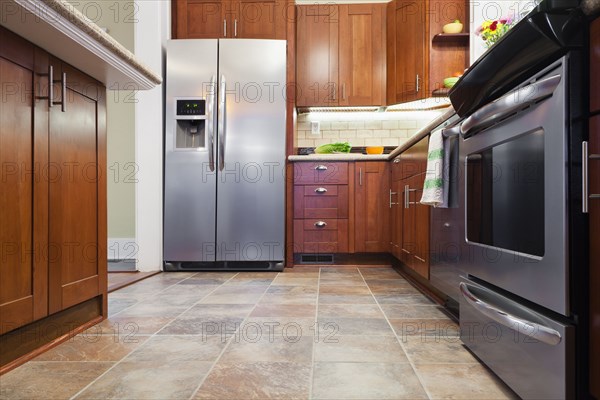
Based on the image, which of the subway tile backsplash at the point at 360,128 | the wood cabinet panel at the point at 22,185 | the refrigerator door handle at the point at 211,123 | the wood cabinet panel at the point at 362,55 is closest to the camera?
the wood cabinet panel at the point at 22,185

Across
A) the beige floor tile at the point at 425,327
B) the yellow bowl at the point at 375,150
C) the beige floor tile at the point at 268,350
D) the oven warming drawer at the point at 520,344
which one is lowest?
the beige floor tile at the point at 425,327

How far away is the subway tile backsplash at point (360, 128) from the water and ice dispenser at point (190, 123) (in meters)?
1.17

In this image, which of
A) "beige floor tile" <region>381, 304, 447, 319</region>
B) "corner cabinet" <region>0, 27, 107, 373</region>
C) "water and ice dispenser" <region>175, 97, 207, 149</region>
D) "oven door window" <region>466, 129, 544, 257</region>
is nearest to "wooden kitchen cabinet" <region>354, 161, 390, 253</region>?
"water and ice dispenser" <region>175, 97, 207, 149</region>

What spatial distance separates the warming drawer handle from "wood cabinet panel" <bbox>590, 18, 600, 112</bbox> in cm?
46

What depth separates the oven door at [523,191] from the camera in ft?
2.74

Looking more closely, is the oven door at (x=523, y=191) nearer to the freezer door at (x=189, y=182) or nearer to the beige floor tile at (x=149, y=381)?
the beige floor tile at (x=149, y=381)

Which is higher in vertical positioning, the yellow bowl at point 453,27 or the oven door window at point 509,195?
the yellow bowl at point 453,27

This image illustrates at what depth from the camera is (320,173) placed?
3.46 m

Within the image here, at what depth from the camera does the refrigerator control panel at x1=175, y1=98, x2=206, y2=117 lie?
3178mm

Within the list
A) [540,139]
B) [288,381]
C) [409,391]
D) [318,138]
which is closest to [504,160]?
[540,139]

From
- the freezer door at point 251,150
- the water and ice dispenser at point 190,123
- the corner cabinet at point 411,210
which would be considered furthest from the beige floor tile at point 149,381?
the water and ice dispenser at point 190,123

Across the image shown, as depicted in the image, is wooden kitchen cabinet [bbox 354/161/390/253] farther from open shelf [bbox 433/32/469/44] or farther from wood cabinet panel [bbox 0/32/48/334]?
wood cabinet panel [bbox 0/32/48/334]

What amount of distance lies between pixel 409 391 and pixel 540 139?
70 cm

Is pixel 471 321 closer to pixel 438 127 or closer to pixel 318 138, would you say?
pixel 438 127
